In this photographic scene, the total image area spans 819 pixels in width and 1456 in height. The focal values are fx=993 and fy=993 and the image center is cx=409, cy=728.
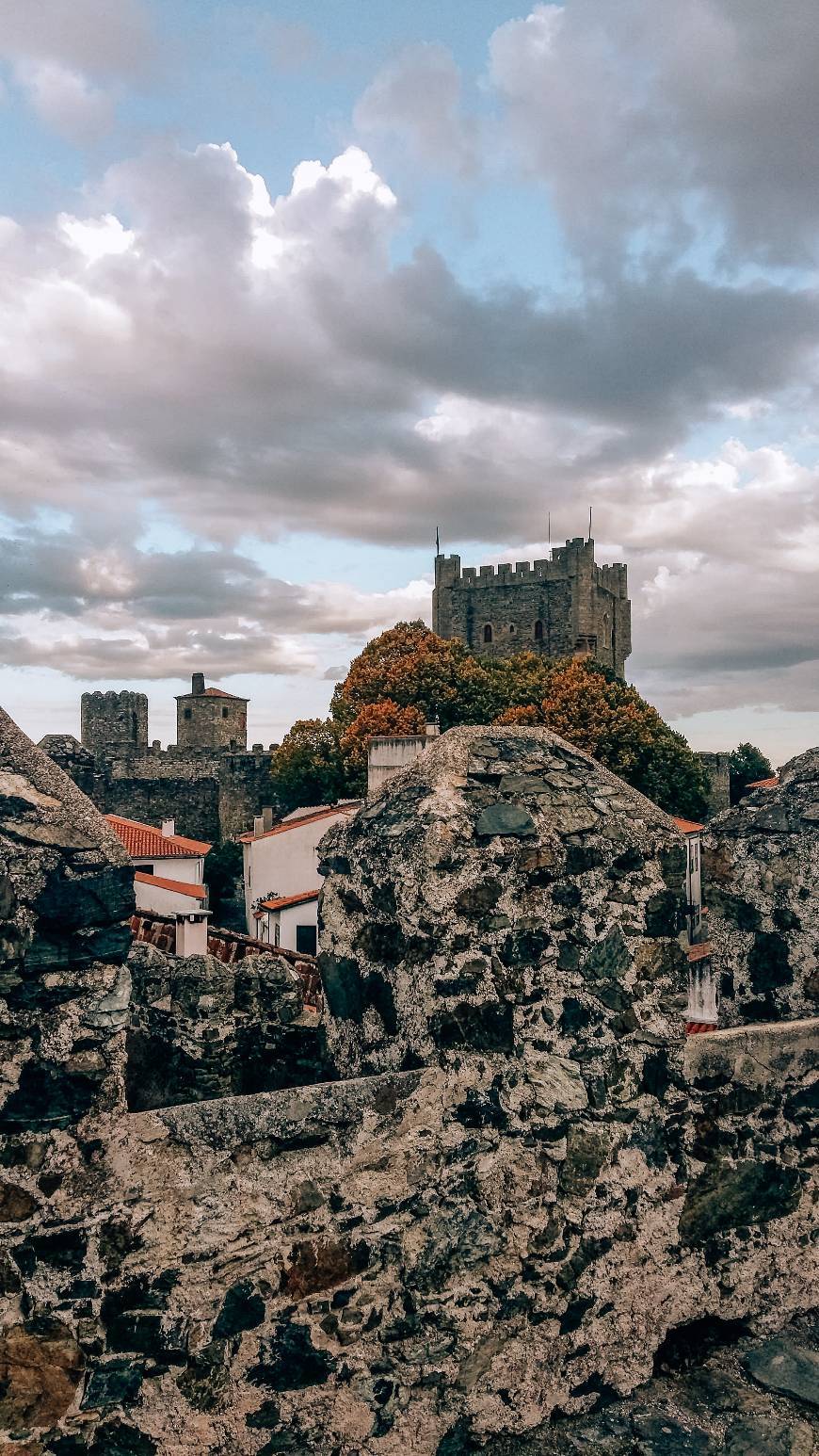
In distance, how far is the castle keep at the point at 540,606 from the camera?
2302 inches

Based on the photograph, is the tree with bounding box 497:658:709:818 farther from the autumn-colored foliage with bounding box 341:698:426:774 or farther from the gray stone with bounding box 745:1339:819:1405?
the gray stone with bounding box 745:1339:819:1405

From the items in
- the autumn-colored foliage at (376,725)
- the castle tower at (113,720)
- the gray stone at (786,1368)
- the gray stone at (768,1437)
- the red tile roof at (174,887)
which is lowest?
the gray stone at (768,1437)

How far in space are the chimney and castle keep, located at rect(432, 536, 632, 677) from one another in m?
50.0

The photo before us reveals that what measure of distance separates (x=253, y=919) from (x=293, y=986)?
20.9 meters

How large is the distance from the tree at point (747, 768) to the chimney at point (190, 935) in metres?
50.3

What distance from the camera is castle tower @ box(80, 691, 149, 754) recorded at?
50250mm

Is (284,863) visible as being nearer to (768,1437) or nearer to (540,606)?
(768,1437)

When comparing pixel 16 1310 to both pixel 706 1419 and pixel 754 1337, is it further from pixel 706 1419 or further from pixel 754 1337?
pixel 754 1337

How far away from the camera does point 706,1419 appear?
3.03 metres

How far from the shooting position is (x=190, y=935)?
8.54m

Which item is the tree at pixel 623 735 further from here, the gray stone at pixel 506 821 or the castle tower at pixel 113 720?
the gray stone at pixel 506 821

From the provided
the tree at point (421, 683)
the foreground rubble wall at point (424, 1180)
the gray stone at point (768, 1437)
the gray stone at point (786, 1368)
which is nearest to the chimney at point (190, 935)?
the foreground rubble wall at point (424, 1180)

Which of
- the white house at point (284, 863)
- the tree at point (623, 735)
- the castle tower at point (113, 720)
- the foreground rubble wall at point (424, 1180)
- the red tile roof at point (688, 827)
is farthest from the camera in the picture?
the castle tower at point (113, 720)

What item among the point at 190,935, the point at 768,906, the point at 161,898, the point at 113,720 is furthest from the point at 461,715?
the point at 768,906
